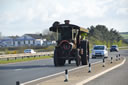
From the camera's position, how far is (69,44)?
27.9 m

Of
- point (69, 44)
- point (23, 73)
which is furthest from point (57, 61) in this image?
point (23, 73)

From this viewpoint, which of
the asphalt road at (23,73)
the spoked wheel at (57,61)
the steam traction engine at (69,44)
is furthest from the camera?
the spoked wheel at (57,61)

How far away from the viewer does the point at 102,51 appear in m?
43.8

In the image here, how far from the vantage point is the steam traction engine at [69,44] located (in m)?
28.1

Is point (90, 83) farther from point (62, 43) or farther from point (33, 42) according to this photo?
point (33, 42)

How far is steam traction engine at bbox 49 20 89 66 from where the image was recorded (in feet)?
92.1

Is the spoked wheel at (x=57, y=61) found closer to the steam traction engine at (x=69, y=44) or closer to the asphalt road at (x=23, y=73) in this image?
the steam traction engine at (x=69, y=44)

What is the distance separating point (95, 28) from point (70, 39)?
133 m

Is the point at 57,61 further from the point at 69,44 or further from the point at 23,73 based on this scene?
the point at 23,73

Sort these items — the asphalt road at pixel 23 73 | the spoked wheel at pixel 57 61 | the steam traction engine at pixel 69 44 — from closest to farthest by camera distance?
the asphalt road at pixel 23 73, the steam traction engine at pixel 69 44, the spoked wheel at pixel 57 61

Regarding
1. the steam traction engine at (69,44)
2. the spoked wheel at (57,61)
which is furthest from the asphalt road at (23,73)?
the spoked wheel at (57,61)

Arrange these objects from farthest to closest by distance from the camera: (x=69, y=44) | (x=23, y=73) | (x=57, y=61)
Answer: (x=57, y=61), (x=69, y=44), (x=23, y=73)

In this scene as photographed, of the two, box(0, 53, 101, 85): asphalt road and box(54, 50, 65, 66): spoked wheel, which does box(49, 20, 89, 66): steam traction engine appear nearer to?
box(54, 50, 65, 66): spoked wheel

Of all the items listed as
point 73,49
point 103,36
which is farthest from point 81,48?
point 103,36
